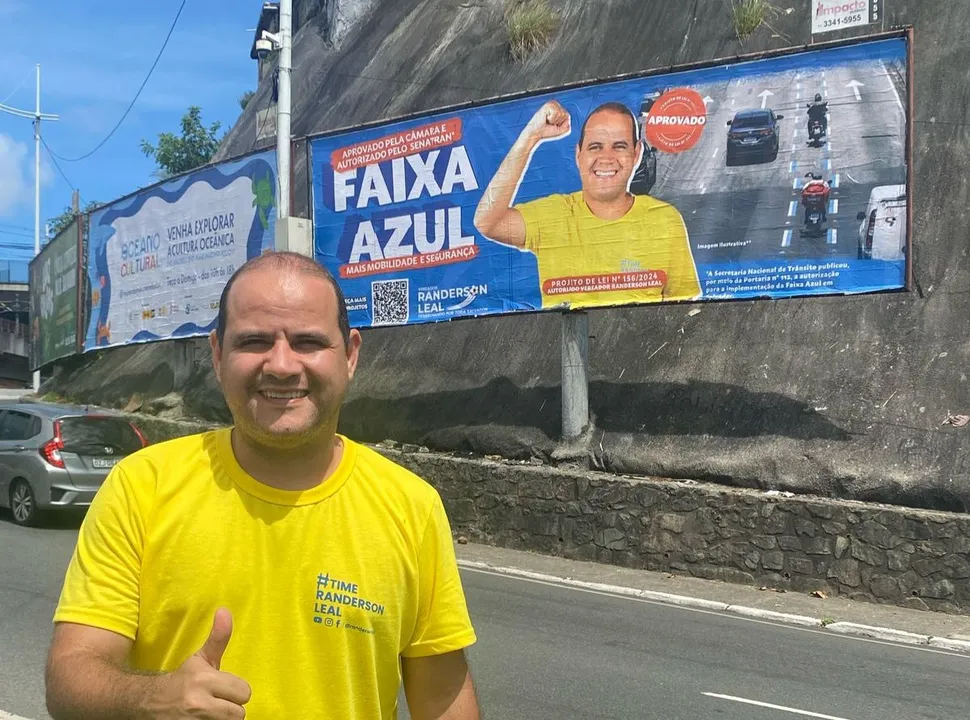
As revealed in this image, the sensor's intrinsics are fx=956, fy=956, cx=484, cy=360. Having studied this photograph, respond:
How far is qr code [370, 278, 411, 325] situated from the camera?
1500 centimetres

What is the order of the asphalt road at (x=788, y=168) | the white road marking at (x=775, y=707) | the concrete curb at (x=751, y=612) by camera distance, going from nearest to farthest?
the white road marking at (x=775, y=707) < the concrete curb at (x=751, y=612) < the asphalt road at (x=788, y=168)

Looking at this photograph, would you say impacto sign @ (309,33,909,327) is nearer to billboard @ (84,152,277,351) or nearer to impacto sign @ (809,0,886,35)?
billboard @ (84,152,277,351)

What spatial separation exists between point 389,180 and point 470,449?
14.8ft

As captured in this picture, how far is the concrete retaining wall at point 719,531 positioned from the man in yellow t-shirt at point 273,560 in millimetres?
8856

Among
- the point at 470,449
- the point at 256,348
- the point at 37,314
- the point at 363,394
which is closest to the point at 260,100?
the point at 37,314

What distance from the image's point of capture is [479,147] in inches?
559

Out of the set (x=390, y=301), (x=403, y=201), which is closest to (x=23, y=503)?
(x=390, y=301)

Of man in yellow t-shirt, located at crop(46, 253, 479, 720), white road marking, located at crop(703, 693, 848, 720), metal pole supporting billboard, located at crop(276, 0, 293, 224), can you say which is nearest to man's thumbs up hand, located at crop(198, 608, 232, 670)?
man in yellow t-shirt, located at crop(46, 253, 479, 720)

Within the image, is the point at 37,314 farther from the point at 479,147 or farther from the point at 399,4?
the point at 479,147

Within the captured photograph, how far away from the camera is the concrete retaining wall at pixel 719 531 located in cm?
973

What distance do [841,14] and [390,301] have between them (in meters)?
8.85

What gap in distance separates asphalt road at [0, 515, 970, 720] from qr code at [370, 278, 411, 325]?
20.6ft

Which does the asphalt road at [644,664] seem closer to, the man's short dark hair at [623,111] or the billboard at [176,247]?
the man's short dark hair at [623,111]

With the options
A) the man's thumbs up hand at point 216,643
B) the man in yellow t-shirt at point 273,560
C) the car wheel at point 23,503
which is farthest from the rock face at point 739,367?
the man's thumbs up hand at point 216,643
